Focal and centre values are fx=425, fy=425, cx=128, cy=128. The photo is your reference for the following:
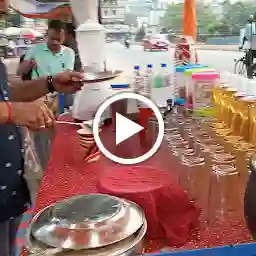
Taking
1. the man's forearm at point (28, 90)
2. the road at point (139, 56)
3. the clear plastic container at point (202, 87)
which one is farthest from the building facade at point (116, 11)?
the clear plastic container at point (202, 87)

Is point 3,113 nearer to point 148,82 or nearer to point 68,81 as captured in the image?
point 68,81

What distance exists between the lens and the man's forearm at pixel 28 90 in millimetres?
1764

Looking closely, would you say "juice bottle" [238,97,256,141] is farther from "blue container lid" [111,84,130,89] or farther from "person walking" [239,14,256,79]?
"person walking" [239,14,256,79]

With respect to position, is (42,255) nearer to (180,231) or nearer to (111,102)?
(180,231)

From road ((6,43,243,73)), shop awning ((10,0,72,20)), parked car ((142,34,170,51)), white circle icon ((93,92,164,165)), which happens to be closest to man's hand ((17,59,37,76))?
road ((6,43,243,73))

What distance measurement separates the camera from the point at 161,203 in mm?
891

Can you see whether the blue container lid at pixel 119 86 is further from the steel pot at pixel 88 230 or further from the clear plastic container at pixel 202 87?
the steel pot at pixel 88 230

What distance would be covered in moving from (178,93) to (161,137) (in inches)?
28.0

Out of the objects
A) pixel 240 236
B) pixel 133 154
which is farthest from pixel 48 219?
pixel 133 154

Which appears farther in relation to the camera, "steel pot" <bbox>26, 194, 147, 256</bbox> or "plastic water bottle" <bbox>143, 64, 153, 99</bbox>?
"plastic water bottle" <bbox>143, 64, 153, 99</bbox>

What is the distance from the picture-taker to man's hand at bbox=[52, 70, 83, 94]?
171 cm

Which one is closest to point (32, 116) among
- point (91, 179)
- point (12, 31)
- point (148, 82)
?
point (91, 179)
